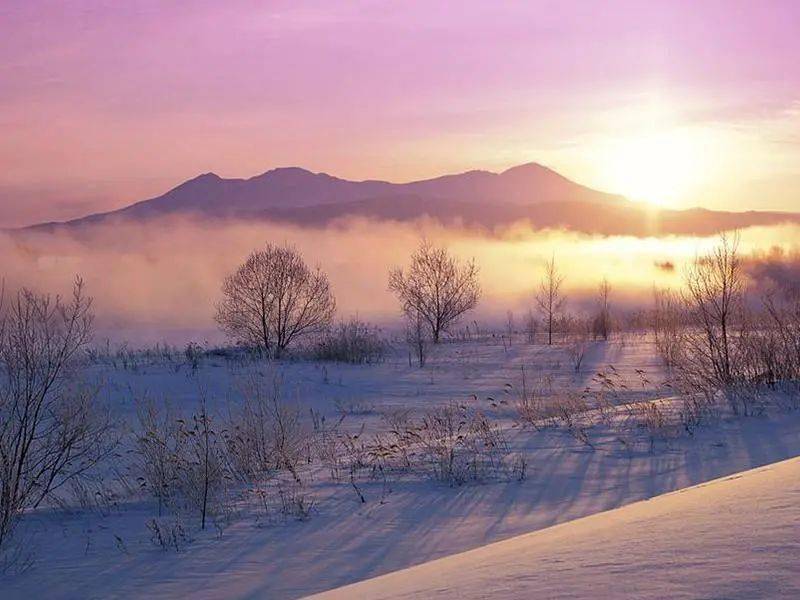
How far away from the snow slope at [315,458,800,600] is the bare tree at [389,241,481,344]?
3434 cm

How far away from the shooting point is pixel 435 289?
40.3 meters

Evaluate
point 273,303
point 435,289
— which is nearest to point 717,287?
point 273,303

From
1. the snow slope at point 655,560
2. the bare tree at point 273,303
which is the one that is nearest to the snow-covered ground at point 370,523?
the snow slope at point 655,560

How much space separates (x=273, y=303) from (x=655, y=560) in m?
33.0

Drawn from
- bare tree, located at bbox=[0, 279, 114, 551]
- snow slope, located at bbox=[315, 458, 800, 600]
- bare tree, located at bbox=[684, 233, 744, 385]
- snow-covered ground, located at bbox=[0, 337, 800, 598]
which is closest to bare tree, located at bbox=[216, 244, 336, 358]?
bare tree, located at bbox=[684, 233, 744, 385]

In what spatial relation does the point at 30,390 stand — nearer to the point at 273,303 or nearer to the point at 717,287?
the point at 717,287

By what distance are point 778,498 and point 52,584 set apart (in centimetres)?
541

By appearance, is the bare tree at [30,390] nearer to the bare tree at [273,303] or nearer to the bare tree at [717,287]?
the bare tree at [717,287]

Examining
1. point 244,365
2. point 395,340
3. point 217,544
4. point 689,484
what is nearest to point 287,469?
point 217,544

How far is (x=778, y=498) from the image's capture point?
4.53 metres

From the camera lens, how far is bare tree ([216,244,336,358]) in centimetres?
3600

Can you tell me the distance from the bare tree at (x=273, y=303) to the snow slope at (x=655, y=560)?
3104 cm

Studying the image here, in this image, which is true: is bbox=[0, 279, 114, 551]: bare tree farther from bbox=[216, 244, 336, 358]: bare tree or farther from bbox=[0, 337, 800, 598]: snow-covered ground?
bbox=[216, 244, 336, 358]: bare tree

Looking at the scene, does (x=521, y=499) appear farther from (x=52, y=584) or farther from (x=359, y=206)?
(x=359, y=206)
